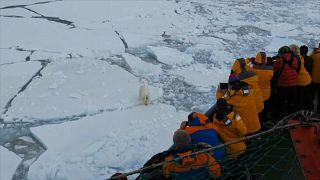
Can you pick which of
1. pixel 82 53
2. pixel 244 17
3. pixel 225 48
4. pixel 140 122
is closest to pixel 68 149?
pixel 140 122

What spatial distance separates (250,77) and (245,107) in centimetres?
28

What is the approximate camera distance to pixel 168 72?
609 centimetres

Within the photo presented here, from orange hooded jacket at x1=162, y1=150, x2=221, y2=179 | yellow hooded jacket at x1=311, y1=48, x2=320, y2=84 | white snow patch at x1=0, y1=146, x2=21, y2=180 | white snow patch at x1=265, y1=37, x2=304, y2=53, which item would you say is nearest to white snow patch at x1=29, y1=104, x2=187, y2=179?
white snow patch at x1=0, y1=146, x2=21, y2=180

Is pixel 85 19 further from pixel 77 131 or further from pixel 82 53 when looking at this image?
pixel 77 131

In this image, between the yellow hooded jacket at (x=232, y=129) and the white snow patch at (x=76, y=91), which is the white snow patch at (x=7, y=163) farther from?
the yellow hooded jacket at (x=232, y=129)

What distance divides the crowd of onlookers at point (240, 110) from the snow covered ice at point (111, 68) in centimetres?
121

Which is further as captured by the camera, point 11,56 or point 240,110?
point 11,56

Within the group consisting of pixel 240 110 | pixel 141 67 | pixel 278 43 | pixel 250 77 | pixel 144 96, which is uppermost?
pixel 250 77

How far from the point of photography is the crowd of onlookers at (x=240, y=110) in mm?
2410

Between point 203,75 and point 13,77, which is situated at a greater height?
point 13,77

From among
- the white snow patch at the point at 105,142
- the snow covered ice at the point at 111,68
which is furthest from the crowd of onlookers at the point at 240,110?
the snow covered ice at the point at 111,68

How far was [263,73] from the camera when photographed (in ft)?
11.6

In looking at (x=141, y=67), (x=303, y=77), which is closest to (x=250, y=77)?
(x=303, y=77)

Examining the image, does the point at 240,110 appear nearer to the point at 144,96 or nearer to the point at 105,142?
the point at 105,142
